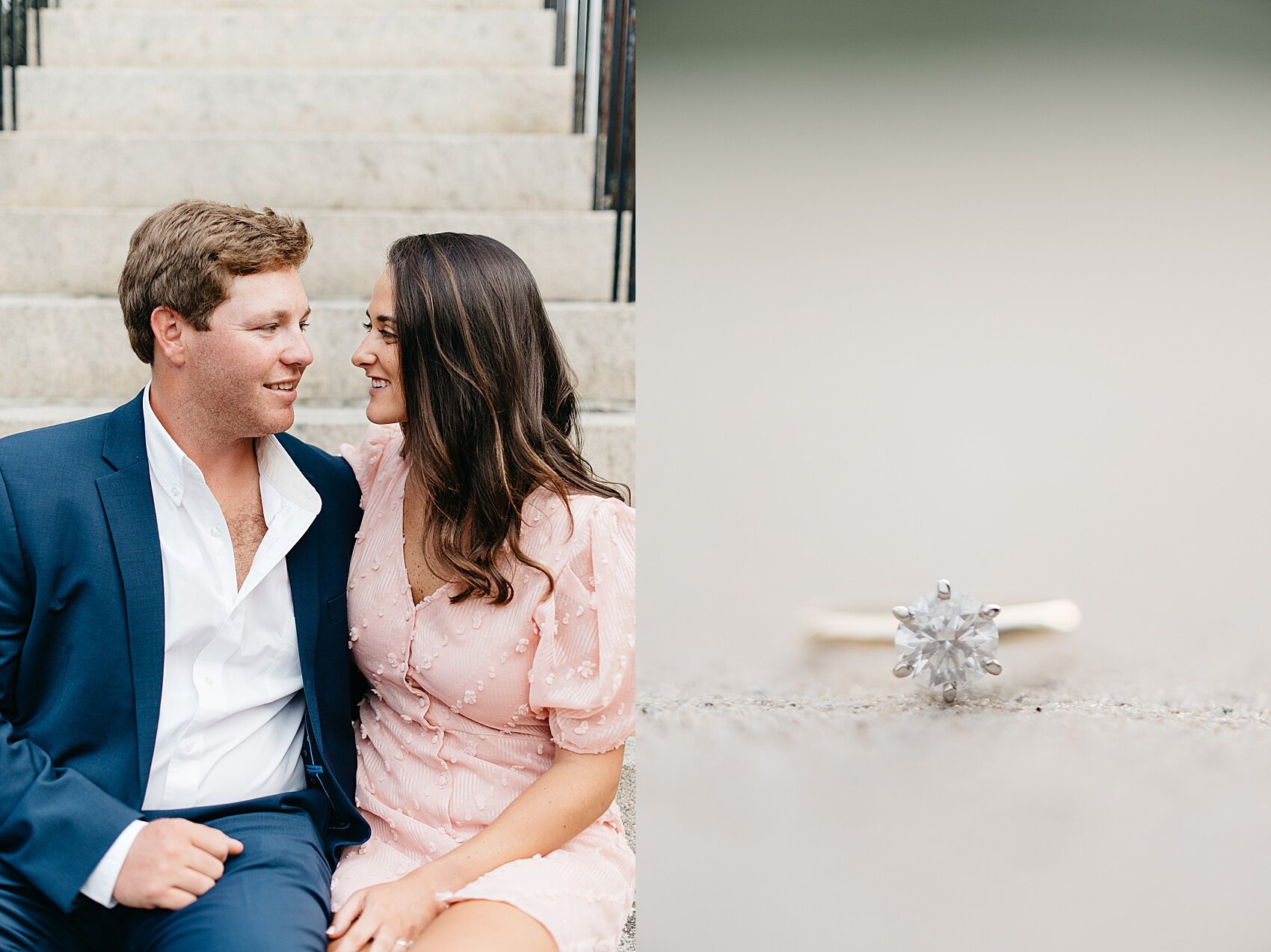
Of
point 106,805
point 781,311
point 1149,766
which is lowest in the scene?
point 1149,766

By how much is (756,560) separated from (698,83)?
1.02 meters

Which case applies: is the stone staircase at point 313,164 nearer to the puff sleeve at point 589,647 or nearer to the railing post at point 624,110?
the railing post at point 624,110

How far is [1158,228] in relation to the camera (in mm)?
2199

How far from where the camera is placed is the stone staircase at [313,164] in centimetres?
225

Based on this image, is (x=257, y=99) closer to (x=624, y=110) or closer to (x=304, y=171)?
(x=304, y=171)

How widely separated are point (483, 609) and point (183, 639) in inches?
13.8

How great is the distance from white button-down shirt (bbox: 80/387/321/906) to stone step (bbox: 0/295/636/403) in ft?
3.13

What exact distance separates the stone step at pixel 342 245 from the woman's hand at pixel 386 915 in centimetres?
152

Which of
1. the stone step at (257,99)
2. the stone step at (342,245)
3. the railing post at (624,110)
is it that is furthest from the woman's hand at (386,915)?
the stone step at (257,99)

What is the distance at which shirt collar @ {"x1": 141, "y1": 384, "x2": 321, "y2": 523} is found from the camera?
50.0 inches

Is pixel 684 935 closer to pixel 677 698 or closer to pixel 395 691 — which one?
pixel 677 698

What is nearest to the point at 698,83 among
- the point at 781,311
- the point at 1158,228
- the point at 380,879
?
the point at 781,311

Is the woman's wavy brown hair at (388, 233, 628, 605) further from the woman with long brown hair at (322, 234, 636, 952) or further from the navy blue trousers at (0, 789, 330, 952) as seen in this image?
the navy blue trousers at (0, 789, 330, 952)

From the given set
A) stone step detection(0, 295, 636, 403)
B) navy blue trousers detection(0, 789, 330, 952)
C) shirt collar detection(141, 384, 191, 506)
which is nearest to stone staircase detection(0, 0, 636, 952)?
stone step detection(0, 295, 636, 403)
